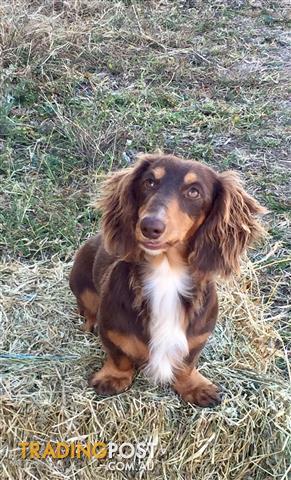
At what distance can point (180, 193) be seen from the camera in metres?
2.48

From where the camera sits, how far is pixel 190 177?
2.50m

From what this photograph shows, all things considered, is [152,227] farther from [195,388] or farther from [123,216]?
[195,388]

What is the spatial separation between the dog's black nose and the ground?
858mm

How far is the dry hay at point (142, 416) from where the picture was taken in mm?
2748

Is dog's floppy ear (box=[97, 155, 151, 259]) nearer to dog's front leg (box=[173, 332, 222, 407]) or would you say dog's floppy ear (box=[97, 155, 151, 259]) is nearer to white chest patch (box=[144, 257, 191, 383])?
white chest patch (box=[144, 257, 191, 383])

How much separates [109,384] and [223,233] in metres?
0.84

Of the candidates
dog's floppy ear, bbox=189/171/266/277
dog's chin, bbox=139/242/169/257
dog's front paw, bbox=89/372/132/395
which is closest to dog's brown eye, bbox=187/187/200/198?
dog's floppy ear, bbox=189/171/266/277

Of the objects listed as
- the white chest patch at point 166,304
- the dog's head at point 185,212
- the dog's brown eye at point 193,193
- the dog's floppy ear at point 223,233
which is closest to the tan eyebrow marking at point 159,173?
the dog's head at point 185,212

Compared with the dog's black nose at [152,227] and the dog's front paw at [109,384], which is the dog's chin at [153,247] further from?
the dog's front paw at [109,384]

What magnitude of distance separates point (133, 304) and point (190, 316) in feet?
0.76

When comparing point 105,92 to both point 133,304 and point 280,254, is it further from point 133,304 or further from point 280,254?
point 133,304

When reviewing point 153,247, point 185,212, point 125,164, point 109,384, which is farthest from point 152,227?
point 125,164

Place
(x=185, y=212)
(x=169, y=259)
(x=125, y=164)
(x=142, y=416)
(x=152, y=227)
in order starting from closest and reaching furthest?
1. (x=152, y=227)
2. (x=185, y=212)
3. (x=169, y=259)
4. (x=142, y=416)
5. (x=125, y=164)

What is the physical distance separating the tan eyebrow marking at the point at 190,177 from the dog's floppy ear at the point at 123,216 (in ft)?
0.70
